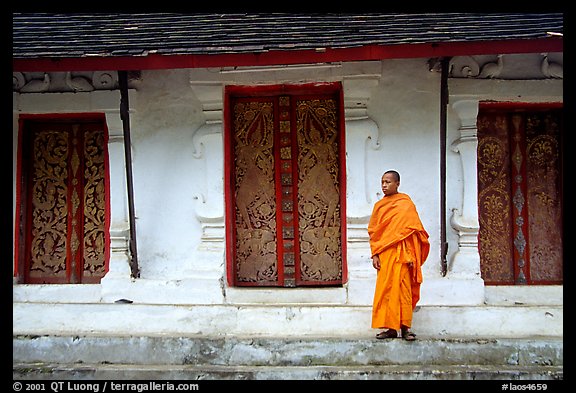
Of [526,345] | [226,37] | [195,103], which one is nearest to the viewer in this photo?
[526,345]

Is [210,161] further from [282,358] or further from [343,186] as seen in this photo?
[282,358]

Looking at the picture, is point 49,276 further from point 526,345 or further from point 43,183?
point 526,345

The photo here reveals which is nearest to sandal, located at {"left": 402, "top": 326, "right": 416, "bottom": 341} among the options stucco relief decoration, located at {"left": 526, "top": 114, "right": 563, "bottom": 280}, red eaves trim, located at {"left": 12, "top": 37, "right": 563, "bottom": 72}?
stucco relief decoration, located at {"left": 526, "top": 114, "right": 563, "bottom": 280}

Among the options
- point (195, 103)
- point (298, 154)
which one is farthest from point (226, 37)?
point (298, 154)

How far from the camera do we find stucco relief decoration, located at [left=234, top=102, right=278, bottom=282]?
24.1 feet

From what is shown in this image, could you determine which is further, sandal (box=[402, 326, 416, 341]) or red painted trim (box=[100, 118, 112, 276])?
red painted trim (box=[100, 118, 112, 276])

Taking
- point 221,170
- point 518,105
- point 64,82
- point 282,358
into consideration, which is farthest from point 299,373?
point 64,82

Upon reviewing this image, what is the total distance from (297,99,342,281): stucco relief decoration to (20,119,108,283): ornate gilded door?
2060mm

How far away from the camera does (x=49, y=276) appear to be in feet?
24.8

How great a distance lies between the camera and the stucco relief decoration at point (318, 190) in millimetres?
7289

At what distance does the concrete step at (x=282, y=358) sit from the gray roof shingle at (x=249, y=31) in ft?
8.44

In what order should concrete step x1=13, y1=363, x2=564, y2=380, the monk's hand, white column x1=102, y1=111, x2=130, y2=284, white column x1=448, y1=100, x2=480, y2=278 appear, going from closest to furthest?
concrete step x1=13, y1=363, x2=564, y2=380
the monk's hand
white column x1=448, y1=100, x2=480, y2=278
white column x1=102, y1=111, x2=130, y2=284

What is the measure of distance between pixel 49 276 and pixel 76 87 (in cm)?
197

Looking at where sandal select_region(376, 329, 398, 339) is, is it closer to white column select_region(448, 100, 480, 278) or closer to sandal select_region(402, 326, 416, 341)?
sandal select_region(402, 326, 416, 341)
